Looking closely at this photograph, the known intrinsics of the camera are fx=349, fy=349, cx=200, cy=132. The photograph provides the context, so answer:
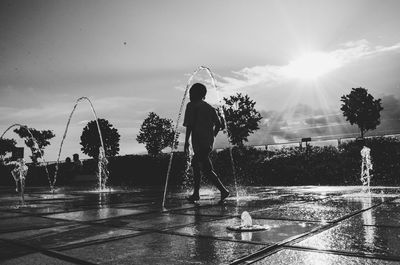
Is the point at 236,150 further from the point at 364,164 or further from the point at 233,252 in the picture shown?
the point at 233,252

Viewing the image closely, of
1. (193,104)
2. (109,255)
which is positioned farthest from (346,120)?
(109,255)

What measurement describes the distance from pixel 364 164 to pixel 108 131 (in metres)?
71.8

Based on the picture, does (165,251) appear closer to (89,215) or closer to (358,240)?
(358,240)

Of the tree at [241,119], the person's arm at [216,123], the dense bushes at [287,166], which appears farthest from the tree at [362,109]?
the person's arm at [216,123]

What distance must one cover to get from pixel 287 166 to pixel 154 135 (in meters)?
57.6

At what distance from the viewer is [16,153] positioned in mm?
6426

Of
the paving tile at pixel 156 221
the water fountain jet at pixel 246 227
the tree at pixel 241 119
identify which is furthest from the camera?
the tree at pixel 241 119

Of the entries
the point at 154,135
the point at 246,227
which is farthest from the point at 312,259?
the point at 154,135

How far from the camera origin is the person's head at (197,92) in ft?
19.6

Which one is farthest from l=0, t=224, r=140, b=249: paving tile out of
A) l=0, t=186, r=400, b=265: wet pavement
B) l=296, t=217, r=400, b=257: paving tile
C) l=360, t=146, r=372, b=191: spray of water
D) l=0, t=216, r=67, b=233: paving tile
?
l=360, t=146, r=372, b=191: spray of water

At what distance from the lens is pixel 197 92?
19.7ft

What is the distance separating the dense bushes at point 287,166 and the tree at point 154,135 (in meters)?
52.0

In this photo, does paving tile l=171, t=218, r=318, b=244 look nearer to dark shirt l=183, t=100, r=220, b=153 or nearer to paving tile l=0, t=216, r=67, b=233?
paving tile l=0, t=216, r=67, b=233

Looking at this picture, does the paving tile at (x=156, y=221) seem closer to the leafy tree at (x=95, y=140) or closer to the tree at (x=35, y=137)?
the tree at (x=35, y=137)
